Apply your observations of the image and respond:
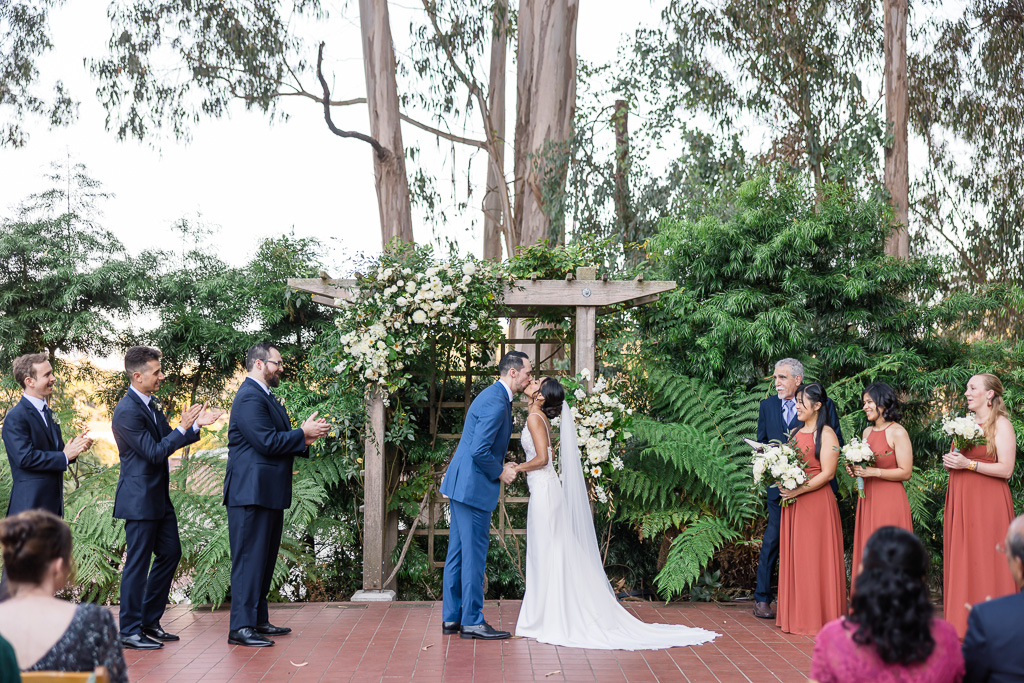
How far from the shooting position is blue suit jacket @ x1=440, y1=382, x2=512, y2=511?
5418 mm

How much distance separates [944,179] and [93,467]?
1520cm

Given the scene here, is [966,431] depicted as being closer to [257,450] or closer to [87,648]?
[257,450]

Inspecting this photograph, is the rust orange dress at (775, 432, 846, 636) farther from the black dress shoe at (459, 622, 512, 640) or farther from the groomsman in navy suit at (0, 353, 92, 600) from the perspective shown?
the groomsman in navy suit at (0, 353, 92, 600)

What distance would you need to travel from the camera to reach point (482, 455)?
17.7 ft

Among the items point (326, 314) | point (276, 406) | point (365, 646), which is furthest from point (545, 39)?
point (365, 646)

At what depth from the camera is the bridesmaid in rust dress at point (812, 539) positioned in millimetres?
5656

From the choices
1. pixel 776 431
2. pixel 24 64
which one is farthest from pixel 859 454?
pixel 24 64

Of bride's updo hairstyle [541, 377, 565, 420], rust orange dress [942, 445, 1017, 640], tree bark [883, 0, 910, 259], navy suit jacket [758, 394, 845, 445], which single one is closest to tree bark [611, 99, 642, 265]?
tree bark [883, 0, 910, 259]

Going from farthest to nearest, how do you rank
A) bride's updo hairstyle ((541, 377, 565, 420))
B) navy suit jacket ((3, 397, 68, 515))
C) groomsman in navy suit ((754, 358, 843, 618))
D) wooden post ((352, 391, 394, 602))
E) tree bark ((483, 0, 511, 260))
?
tree bark ((483, 0, 511, 260)) < wooden post ((352, 391, 394, 602)) < groomsman in navy suit ((754, 358, 843, 618)) < bride's updo hairstyle ((541, 377, 565, 420)) < navy suit jacket ((3, 397, 68, 515))

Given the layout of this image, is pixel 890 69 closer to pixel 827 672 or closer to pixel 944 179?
pixel 944 179

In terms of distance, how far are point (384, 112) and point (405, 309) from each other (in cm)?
677

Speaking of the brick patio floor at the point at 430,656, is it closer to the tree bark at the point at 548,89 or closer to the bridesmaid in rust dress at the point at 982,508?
the bridesmaid in rust dress at the point at 982,508

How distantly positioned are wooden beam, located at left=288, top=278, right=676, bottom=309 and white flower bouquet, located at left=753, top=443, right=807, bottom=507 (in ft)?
5.77

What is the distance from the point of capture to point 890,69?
13.9m
